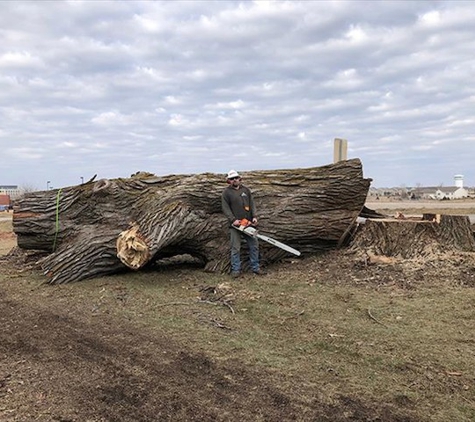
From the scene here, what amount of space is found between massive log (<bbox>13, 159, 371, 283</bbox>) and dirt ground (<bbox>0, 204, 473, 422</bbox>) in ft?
7.05

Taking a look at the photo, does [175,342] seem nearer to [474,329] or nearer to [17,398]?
[17,398]

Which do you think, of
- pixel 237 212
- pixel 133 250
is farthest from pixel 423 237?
pixel 133 250

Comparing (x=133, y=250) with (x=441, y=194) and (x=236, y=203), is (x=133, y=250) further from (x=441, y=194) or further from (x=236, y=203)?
(x=441, y=194)

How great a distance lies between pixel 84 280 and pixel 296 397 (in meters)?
5.09

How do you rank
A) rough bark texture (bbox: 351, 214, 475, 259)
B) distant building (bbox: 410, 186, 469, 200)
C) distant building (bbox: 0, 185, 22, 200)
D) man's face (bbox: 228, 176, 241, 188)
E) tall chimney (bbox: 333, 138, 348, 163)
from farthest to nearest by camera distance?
distant building (bbox: 410, 186, 469, 200) → distant building (bbox: 0, 185, 22, 200) → tall chimney (bbox: 333, 138, 348, 163) → man's face (bbox: 228, 176, 241, 188) → rough bark texture (bbox: 351, 214, 475, 259)

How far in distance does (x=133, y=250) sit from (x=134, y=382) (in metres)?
3.84

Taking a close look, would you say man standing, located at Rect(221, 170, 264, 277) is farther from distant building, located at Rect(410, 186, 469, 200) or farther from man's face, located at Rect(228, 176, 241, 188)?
distant building, located at Rect(410, 186, 469, 200)

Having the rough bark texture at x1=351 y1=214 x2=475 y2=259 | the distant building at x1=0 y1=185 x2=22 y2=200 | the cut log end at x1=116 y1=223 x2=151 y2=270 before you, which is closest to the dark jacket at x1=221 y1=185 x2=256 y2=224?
the cut log end at x1=116 y1=223 x2=151 y2=270

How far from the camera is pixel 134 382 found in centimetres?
374

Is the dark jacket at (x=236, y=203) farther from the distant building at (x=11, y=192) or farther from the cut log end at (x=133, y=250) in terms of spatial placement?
the distant building at (x=11, y=192)

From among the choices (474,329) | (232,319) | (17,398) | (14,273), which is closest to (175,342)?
(232,319)

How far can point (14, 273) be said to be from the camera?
28.7 feet

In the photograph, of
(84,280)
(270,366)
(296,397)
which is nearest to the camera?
(296,397)

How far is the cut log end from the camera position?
289 inches
